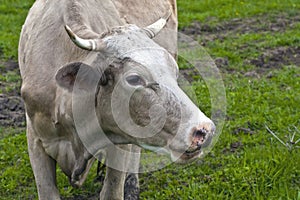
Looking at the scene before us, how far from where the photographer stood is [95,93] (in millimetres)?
3555

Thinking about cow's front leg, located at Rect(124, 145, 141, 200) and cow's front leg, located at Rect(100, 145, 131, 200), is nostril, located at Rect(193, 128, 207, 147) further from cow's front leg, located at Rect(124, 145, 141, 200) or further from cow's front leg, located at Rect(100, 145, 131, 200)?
cow's front leg, located at Rect(124, 145, 141, 200)

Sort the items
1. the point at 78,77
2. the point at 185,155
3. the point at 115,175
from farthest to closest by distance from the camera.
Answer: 1. the point at 115,175
2. the point at 78,77
3. the point at 185,155

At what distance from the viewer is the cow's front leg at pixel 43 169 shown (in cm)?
412

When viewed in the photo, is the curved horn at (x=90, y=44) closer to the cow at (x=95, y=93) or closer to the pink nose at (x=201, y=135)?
the cow at (x=95, y=93)

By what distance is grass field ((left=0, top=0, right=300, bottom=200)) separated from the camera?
4757 millimetres

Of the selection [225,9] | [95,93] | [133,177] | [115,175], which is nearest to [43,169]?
[115,175]

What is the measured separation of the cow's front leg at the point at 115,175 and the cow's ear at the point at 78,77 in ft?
2.89

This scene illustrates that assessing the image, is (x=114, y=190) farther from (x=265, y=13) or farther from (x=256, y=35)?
(x=265, y=13)

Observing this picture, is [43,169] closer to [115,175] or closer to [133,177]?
[115,175]

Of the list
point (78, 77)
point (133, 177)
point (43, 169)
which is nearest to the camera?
point (78, 77)

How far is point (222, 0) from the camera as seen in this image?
11.5m

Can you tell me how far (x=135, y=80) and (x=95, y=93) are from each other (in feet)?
1.08

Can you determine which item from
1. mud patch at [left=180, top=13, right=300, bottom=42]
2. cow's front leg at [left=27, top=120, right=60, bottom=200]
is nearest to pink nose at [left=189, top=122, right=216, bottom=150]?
cow's front leg at [left=27, top=120, right=60, bottom=200]

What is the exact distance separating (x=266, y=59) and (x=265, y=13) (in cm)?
275
